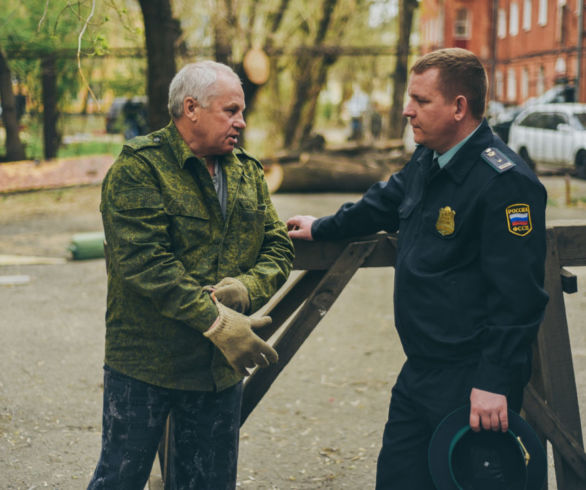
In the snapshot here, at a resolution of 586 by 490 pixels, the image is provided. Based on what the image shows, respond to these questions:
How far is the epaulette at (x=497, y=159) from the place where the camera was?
2.62 meters

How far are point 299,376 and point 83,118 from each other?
16.3 meters

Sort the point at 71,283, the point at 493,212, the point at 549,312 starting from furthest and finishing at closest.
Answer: the point at 71,283
the point at 549,312
the point at 493,212

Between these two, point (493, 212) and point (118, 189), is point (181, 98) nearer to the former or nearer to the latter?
point (118, 189)

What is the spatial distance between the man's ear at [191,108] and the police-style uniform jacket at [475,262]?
0.78 m

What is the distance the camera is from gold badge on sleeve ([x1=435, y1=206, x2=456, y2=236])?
2.69 m

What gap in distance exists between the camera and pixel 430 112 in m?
2.72

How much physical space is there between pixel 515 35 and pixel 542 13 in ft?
13.6

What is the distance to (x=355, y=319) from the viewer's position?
730 cm

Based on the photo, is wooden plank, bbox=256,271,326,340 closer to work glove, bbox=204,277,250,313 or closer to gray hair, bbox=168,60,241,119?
work glove, bbox=204,277,250,313

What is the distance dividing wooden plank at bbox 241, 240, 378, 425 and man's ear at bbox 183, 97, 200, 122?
938 mm

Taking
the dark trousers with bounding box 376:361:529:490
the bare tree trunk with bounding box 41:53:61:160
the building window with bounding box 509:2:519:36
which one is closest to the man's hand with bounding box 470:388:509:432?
the dark trousers with bounding box 376:361:529:490

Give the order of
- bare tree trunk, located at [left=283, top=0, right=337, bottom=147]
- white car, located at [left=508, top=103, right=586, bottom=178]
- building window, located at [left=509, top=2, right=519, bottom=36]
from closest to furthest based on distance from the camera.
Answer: white car, located at [left=508, top=103, right=586, bottom=178] < bare tree trunk, located at [left=283, top=0, right=337, bottom=147] < building window, located at [left=509, top=2, right=519, bottom=36]

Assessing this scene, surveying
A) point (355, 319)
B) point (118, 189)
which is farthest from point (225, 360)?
point (355, 319)

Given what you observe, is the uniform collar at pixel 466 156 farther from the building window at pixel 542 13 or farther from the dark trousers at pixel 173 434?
the building window at pixel 542 13
